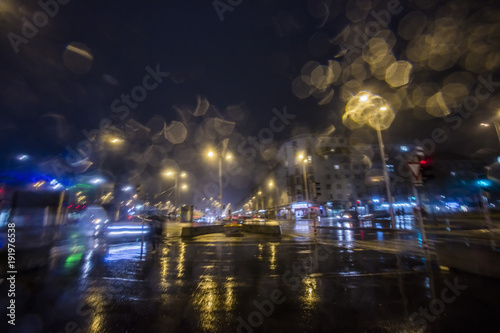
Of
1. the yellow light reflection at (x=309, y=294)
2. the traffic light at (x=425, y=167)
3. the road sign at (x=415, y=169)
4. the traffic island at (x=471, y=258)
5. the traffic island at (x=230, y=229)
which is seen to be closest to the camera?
the yellow light reflection at (x=309, y=294)

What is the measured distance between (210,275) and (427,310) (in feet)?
17.9

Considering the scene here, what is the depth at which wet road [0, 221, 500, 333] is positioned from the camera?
3.90 meters

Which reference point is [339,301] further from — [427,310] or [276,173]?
[276,173]

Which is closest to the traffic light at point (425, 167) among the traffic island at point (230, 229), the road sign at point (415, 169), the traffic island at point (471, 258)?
the road sign at point (415, 169)

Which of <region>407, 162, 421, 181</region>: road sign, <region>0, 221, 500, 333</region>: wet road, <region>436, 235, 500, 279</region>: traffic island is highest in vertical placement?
<region>407, 162, 421, 181</region>: road sign

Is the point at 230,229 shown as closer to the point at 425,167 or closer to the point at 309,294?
the point at 425,167

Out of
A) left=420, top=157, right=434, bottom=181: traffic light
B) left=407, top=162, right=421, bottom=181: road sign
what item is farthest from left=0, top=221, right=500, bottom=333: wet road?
left=420, top=157, right=434, bottom=181: traffic light

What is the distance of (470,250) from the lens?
659cm

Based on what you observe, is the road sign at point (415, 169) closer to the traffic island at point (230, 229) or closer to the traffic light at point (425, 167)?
the traffic light at point (425, 167)

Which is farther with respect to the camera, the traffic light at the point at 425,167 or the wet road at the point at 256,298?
the traffic light at the point at 425,167

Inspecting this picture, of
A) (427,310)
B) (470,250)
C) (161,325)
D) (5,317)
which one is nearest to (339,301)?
(427,310)

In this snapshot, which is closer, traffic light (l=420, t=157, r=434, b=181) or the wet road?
the wet road

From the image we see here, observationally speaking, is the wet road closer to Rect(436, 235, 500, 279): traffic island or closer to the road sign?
Rect(436, 235, 500, 279): traffic island

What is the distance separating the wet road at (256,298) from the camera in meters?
3.90
